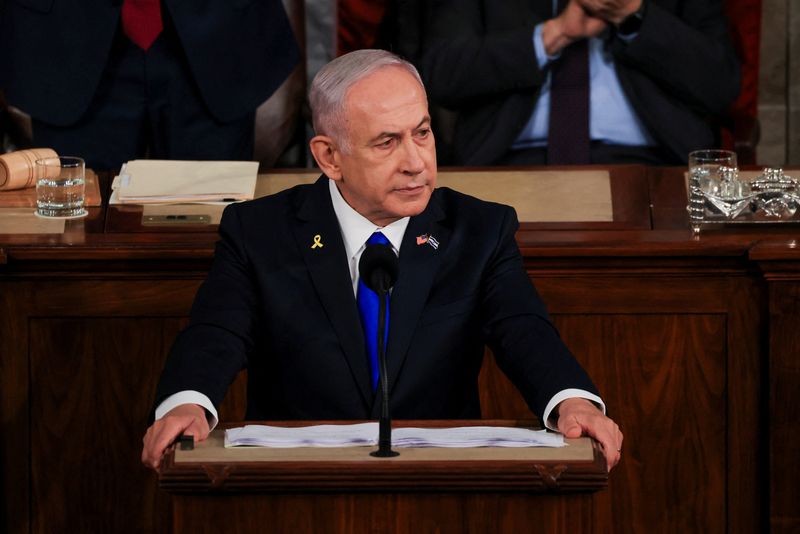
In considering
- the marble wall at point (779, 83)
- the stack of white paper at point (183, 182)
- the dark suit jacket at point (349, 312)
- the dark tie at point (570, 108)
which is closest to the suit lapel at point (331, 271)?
the dark suit jacket at point (349, 312)

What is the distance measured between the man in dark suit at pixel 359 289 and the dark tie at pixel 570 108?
4.68ft

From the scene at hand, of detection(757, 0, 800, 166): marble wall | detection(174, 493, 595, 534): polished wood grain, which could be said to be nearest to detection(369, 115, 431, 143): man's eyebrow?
detection(174, 493, 595, 534): polished wood grain

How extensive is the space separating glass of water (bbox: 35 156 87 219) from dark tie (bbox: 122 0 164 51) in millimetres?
674

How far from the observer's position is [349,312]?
89.7 inches

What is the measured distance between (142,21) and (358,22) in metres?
0.87

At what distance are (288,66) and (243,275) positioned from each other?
168 cm

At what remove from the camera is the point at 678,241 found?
9.23 ft

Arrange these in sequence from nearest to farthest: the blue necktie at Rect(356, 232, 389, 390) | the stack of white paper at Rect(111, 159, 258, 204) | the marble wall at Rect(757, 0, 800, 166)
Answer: the blue necktie at Rect(356, 232, 389, 390) → the stack of white paper at Rect(111, 159, 258, 204) → the marble wall at Rect(757, 0, 800, 166)

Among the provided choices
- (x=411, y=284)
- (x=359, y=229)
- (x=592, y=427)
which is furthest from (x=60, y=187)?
(x=592, y=427)

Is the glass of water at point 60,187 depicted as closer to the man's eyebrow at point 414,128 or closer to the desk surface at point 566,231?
the desk surface at point 566,231

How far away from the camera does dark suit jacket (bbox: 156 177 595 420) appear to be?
2.27 m

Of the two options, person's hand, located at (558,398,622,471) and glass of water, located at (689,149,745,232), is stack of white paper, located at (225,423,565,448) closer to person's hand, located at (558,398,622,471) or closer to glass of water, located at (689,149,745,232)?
person's hand, located at (558,398,622,471)

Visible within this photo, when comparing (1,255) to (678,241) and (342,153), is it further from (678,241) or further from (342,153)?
(678,241)

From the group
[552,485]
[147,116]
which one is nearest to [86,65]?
→ [147,116]
